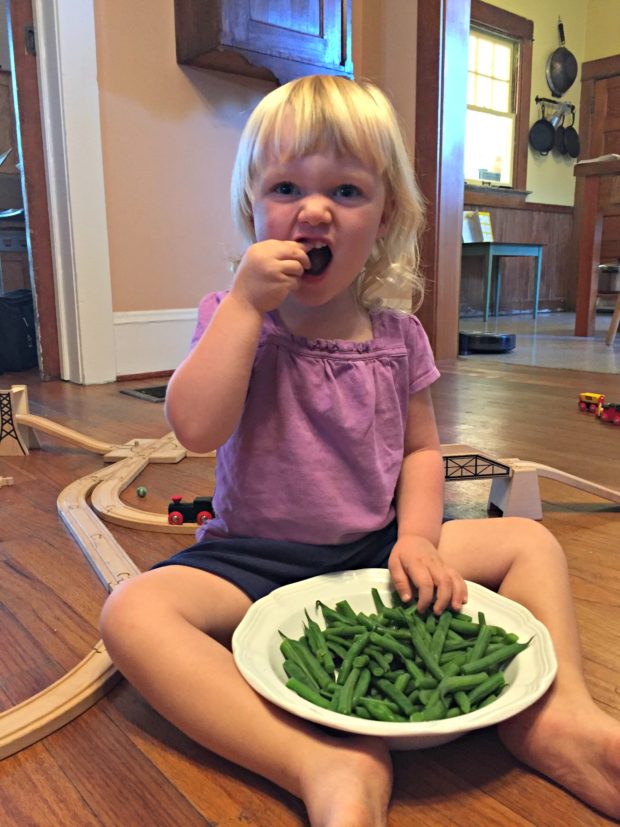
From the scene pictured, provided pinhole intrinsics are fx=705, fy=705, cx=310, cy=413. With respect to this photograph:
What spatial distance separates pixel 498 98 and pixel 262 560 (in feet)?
16.9

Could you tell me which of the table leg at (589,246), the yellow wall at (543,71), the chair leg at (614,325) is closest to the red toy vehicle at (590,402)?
the chair leg at (614,325)

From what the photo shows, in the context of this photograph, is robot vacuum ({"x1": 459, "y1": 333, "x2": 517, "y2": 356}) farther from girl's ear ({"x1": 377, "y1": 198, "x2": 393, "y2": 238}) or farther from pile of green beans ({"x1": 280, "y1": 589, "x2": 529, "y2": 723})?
pile of green beans ({"x1": 280, "y1": 589, "x2": 529, "y2": 723})

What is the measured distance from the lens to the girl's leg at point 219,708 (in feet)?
1.40

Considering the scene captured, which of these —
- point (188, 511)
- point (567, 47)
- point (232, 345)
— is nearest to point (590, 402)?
point (188, 511)

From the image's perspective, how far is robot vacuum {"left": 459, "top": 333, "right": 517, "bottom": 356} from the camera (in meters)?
2.94

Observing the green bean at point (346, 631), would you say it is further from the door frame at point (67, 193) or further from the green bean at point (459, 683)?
the door frame at point (67, 193)

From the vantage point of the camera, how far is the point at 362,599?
24.4 inches

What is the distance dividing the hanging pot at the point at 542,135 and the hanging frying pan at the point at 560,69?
0.23 metres

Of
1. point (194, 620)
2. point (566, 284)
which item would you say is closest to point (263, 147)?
point (194, 620)

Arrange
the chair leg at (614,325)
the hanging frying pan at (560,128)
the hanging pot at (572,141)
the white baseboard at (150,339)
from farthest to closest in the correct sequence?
1. the hanging pot at (572,141)
2. the hanging frying pan at (560,128)
3. the chair leg at (614,325)
4. the white baseboard at (150,339)

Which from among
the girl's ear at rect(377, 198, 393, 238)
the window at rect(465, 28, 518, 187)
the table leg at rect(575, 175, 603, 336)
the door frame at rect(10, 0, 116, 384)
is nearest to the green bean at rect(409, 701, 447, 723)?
the girl's ear at rect(377, 198, 393, 238)

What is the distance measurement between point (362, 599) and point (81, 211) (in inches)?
70.9

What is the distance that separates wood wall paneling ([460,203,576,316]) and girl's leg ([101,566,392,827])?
458 centimetres

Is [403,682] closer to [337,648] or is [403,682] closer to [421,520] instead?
[337,648]
